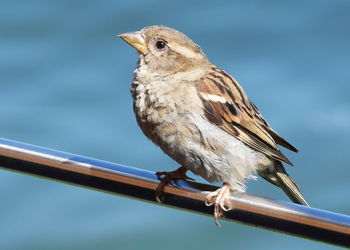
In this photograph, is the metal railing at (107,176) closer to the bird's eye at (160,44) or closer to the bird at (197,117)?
the bird at (197,117)

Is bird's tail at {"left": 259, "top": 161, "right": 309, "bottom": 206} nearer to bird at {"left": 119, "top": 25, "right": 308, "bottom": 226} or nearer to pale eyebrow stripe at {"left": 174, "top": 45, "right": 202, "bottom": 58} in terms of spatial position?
bird at {"left": 119, "top": 25, "right": 308, "bottom": 226}

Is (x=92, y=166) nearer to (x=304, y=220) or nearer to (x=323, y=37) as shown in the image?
(x=304, y=220)

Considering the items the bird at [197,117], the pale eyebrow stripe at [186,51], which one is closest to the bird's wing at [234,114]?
the bird at [197,117]

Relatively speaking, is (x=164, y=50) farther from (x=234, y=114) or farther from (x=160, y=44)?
(x=234, y=114)

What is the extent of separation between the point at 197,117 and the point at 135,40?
42 cm

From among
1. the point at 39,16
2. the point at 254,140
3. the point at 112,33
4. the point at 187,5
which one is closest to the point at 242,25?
the point at 187,5

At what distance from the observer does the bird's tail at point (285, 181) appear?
336 centimetres

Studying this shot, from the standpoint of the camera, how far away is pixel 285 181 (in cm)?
337

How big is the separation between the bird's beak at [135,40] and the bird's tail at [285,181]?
2.40 feet

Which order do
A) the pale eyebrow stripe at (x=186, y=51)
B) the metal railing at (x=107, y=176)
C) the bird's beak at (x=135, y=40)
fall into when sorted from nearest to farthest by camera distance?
the metal railing at (x=107, y=176), the bird's beak at (x=135, y=40), the pale eyebrow stripe at (x=186, y=51)

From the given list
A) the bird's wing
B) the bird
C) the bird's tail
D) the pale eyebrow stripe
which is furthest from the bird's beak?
the bird's tail

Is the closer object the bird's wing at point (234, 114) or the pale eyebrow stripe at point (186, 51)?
the bird's wing at point (234, 114)

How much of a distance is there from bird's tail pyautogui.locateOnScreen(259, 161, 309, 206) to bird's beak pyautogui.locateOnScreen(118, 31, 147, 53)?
731mm

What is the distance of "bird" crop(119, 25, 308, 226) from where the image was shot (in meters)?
3.08
